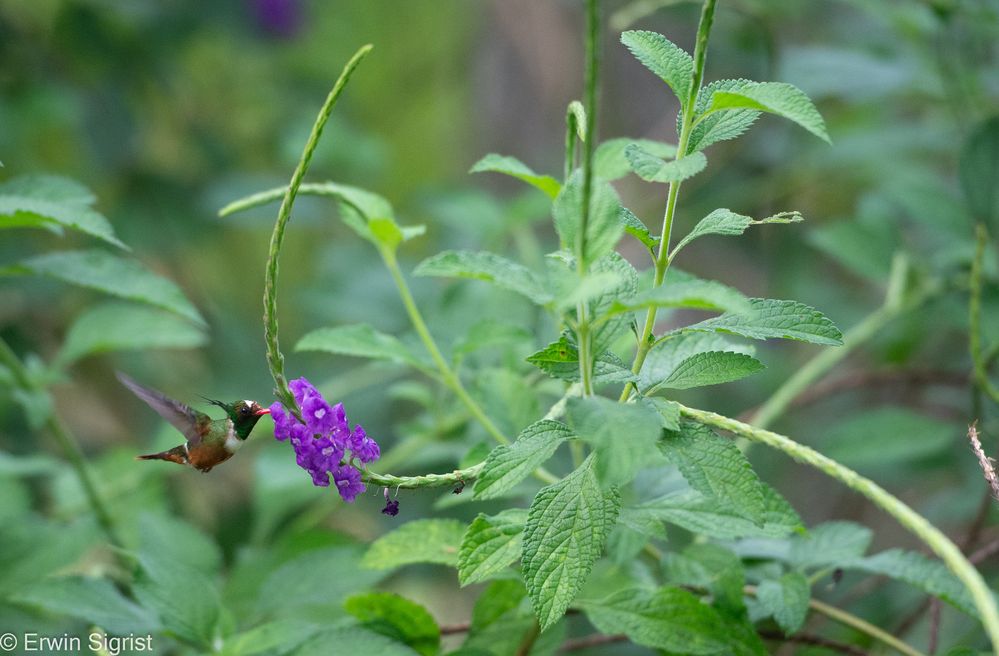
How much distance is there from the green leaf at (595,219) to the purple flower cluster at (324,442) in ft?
0.51

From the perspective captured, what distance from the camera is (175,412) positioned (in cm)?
59

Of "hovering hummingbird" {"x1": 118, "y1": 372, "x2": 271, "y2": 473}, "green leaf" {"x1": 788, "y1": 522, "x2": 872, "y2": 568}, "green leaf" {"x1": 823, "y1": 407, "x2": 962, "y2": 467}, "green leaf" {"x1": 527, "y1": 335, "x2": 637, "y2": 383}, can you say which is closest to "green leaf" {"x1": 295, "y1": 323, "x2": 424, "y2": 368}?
"hovering hummingbird" {"x1": 118, "y1": 372, "x2": 271, "y2": 473}

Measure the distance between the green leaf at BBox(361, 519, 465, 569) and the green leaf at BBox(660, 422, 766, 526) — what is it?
0.22 metres

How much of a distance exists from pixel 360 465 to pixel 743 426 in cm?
21

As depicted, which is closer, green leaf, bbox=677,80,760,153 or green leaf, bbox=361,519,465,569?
green leaf, bbox=677,80,760,153

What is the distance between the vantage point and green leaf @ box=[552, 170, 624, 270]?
475 mm

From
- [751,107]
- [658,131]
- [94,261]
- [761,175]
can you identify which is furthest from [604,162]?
[658,131]

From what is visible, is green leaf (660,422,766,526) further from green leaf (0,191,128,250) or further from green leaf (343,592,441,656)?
green leaf (0,191,128,250)

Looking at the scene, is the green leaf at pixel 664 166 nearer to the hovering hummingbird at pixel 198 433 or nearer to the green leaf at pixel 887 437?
the hovering hummingbird at pixel 198 433

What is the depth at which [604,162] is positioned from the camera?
0.70 m

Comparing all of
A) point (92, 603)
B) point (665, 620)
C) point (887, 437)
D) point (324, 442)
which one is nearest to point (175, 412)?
point (324, 442)

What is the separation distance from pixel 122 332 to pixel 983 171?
3.18 feet

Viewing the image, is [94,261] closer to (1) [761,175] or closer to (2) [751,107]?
(2) [751,107]

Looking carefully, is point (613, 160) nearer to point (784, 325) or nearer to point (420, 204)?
point (784, 325)
